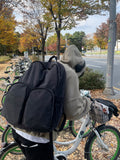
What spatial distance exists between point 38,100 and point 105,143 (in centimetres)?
152

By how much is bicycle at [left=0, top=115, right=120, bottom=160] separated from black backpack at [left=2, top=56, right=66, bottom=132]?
0.75 metres

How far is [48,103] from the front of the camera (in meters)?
1.06

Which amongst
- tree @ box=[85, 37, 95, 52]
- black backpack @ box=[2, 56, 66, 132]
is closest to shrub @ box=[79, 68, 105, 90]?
black backpack @ box=[2, 56, 66, 132]

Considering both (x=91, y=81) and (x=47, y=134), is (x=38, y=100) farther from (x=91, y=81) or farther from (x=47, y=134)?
(x=91, y=81)

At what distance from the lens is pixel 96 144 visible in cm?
194

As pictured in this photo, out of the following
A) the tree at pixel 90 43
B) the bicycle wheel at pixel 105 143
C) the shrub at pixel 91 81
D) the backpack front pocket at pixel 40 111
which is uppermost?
the tree at pixel 90 43

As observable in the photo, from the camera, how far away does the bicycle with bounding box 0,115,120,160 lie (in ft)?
6.02

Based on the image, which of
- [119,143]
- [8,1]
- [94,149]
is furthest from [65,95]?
[8,1]

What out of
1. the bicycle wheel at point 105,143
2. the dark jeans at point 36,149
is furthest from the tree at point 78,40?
the dark jeans at point 36,149

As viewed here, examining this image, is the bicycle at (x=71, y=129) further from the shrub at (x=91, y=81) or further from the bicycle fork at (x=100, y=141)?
the shrub at (x=91, y=81)

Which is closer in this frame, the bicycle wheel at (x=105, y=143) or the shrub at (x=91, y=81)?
the bicycle wheel at (x=105, y=143)

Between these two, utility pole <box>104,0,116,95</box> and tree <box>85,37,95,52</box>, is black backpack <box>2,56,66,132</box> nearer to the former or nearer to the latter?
utility pole <box>104,0,116,95</box>

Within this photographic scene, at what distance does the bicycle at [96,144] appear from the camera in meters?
1.83

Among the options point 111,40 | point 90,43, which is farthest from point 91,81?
point 90,43
